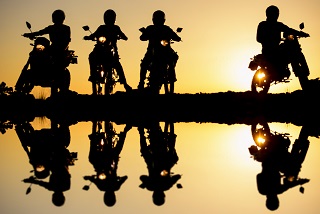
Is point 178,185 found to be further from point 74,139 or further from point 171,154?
point 74,139

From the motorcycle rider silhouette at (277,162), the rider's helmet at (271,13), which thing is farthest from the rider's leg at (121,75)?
the motorcycle rider silhouette at (277,162)

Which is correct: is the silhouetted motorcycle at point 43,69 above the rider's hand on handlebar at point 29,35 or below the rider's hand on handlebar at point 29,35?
below

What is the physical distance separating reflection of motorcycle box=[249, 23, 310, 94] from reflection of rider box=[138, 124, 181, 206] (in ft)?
18.5

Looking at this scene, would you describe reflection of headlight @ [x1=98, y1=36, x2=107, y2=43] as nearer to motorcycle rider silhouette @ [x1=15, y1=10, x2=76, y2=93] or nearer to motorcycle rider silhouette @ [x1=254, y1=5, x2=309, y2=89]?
motorcycle rider silhouette @ [x1=15, y1=10, x2=76, y2=93]

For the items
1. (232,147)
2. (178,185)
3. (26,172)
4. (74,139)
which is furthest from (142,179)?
(74,139)

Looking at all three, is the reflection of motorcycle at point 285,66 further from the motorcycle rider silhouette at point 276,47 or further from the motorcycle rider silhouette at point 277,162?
the motorcycle rider silhouette at point 277,162

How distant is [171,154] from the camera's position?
27.0ft

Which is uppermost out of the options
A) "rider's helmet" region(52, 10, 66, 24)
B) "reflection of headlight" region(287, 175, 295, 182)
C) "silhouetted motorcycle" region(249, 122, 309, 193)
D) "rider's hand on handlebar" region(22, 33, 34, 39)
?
"rider's helmet" region(52, 10, 66, 24)

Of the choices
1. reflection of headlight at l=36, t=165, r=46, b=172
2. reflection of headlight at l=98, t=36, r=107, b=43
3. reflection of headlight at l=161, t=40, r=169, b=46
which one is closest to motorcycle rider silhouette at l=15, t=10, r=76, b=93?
reflection of headlight at l=98, t=36, r=107, b=43

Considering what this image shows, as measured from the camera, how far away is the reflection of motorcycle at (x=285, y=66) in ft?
52.4

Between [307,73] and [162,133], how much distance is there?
654cm

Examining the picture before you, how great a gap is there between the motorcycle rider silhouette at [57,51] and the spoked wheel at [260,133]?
260 inches

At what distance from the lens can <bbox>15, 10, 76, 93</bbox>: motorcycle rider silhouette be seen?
1720cm

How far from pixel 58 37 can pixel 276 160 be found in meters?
10.9
